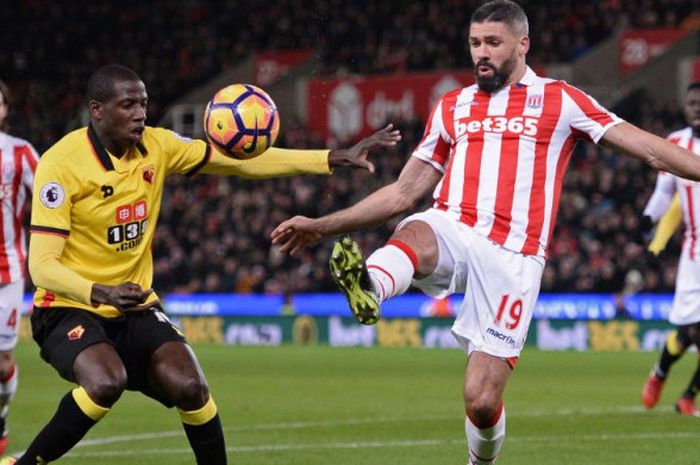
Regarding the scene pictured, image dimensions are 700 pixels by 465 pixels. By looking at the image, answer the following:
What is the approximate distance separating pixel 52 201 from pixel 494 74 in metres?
2.25

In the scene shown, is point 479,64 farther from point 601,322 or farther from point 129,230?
point 601,322

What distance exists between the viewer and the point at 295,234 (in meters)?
6.40

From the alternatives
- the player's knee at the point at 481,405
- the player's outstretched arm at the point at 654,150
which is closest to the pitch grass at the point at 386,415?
the player's knee at the point at 481,405

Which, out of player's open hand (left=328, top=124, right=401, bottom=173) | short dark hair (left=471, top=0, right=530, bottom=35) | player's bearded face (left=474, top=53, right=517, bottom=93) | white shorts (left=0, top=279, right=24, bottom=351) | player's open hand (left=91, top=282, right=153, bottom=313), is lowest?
white shorts (left=0, top=279, right=24, bottom=351)

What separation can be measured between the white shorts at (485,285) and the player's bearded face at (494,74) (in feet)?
2.41

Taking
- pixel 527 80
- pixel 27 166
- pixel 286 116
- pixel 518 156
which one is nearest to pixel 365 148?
pixel 518 156

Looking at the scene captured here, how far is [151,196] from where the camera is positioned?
7.09 meters

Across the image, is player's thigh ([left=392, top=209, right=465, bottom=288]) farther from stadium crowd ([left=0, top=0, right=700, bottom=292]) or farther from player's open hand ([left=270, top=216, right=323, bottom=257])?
stadium crowd ([left=0, top=0, right=700, bottom=292])

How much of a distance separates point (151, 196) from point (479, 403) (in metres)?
1.92

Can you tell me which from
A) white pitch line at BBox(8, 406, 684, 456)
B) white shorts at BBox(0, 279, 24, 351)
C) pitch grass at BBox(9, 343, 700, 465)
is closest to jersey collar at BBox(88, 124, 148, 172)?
pitch grass at BBox(9, 343, 700, 465)

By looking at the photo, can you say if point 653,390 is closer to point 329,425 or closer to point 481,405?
point 329,425

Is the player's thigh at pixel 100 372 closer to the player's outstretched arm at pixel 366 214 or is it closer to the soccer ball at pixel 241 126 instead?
the player's outstretched arm at pixel 366 214

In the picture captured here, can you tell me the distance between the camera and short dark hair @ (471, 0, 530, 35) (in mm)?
6977

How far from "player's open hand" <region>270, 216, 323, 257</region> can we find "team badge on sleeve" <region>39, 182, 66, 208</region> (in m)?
1.10
